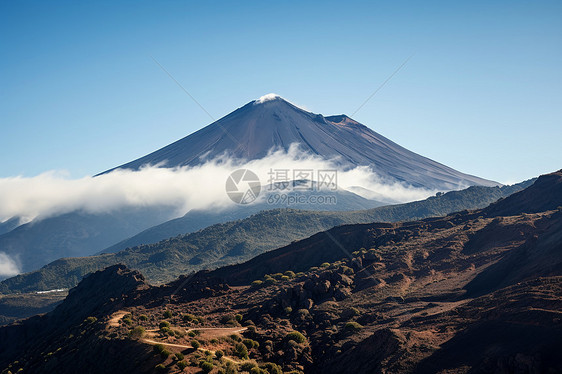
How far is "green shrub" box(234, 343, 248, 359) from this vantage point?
109 feet

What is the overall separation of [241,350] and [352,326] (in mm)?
8402

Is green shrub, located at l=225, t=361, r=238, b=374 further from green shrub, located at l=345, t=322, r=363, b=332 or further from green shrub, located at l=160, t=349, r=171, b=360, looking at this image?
green shrub, located at l=345, t=322, r=363, b=332

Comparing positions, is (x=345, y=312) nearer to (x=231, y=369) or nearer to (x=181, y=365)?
(x=231, y=369)

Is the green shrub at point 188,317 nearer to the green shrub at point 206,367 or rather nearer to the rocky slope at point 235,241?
the green shrub at point 206,367

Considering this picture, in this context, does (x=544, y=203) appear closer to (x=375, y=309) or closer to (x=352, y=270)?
(x=352, y=270)

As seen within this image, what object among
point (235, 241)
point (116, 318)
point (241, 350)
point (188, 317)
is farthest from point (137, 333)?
point (235, 241)

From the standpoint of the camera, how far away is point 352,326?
37.6 m

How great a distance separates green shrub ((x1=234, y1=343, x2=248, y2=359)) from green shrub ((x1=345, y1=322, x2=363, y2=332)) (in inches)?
304

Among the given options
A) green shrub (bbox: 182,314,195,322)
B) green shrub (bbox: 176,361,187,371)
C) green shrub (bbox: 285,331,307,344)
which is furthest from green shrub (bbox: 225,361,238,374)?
green shrub (bbox: 182,314,195,322)

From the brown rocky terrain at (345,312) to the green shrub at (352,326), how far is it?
9 cm

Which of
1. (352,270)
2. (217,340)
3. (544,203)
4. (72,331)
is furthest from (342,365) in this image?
(544,203)

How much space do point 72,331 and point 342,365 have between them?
23888 millimetres

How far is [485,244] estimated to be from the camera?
52781 millimetres

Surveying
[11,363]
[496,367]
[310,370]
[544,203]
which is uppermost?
[544,203]
